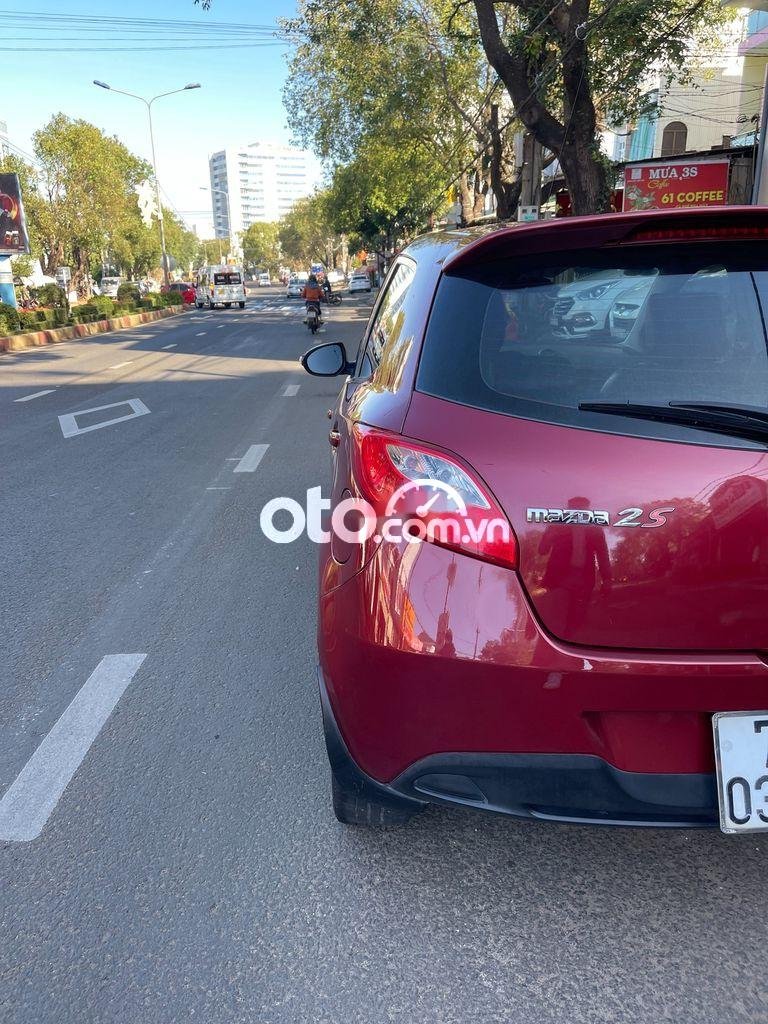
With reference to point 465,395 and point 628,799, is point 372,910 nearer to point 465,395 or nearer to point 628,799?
point 628,799

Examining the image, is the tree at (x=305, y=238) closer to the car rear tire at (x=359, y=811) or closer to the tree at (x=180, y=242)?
the tree at (x=180, y=242)

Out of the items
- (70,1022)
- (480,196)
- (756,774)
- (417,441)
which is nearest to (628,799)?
(756,774)

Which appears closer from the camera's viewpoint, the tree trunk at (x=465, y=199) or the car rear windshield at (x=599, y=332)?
the car rear windshield at (x=599, y=332)

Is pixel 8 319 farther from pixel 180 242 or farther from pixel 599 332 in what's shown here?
pixel 180 242

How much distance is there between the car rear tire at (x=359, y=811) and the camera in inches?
79.3

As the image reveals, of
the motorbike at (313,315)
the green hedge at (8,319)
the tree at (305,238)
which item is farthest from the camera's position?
the tree at (305,238)

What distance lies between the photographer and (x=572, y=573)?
161cm

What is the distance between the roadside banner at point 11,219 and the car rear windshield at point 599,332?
28302 mm

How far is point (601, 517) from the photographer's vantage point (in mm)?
1583

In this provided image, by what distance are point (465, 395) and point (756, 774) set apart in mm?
1037

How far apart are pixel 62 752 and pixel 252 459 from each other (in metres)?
4.66

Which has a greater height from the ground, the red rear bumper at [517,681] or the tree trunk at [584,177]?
the tree trunk at [584,177]

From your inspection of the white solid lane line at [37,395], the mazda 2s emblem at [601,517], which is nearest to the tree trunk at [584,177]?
the white solid lane line at [37,395]

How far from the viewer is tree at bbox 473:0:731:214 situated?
10500 mm
